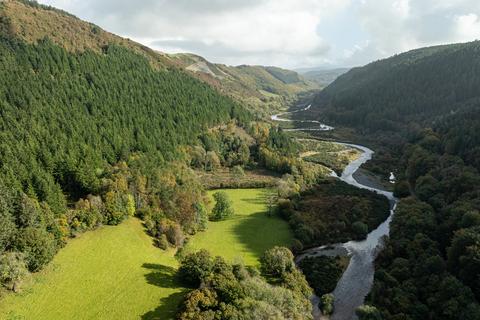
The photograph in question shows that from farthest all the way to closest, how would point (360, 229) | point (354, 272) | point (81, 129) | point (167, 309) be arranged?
1. point (81, 129)
2. point (360, 229)
3. point (354, 272)
4. point (167, 309)

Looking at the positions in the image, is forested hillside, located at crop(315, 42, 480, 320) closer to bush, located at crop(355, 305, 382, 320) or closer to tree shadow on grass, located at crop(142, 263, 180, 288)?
bush, located at crop(355, 305, 382, 320)

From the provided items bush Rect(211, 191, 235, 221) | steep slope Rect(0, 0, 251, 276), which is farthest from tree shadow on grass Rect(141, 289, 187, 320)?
bush Rect(211, 191, 235, 221)

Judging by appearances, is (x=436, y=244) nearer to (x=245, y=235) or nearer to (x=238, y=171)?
(x=245, y=235)

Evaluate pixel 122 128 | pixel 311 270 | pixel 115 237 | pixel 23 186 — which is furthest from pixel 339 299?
pixel 122 128

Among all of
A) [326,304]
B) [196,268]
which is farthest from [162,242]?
[326,304]

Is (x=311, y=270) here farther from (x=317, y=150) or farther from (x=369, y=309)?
(x=317, y=150)

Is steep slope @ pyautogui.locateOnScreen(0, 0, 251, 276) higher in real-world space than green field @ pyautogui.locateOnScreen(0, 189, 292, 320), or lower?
higher

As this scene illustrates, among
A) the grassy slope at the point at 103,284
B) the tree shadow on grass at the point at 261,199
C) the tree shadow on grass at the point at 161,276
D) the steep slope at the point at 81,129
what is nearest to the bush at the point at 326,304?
the grassy slope at the point at 103,284
